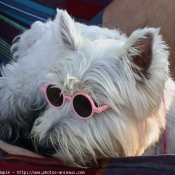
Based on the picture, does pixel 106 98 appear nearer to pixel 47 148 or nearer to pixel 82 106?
pixel 82 106

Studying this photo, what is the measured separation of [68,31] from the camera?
4.77 ft

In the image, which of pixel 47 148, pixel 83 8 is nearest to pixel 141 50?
pixel 47 148

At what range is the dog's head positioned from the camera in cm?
130

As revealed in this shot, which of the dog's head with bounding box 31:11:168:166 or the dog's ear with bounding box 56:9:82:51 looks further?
the dog's ear with bounding box 56:9:82:51

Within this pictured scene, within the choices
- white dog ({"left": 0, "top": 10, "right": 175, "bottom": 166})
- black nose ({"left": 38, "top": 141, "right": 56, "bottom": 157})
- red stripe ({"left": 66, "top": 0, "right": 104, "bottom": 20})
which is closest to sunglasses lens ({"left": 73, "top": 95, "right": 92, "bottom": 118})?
white dog ({"left": 0, "top": 10, "right": 175, "bottom": 166})

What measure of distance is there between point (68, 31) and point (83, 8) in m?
0.91

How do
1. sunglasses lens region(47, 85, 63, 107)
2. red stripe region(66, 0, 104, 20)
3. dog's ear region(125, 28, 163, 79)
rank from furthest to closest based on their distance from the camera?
red stripe region(66, 0, 104, 20), sunglasses lens region(47, 85, 63, 107), dog's ear region(125, 28, 163, 79)

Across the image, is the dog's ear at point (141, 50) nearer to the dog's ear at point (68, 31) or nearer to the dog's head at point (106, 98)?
the dog's head at point (106, 98)

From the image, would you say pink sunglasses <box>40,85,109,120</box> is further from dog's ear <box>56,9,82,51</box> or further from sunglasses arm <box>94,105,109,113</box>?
dog's ear <box>56,9,82,51</box>

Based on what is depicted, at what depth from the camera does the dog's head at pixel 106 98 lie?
4.26 feet

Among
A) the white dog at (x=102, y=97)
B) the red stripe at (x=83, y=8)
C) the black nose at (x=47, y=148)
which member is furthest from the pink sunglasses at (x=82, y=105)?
the red stripe at (x=83, y=8)

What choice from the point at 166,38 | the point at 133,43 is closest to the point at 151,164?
the point at 133,43

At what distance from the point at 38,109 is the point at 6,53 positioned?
81cm

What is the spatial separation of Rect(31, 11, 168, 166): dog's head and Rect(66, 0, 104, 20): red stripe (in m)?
0.97
